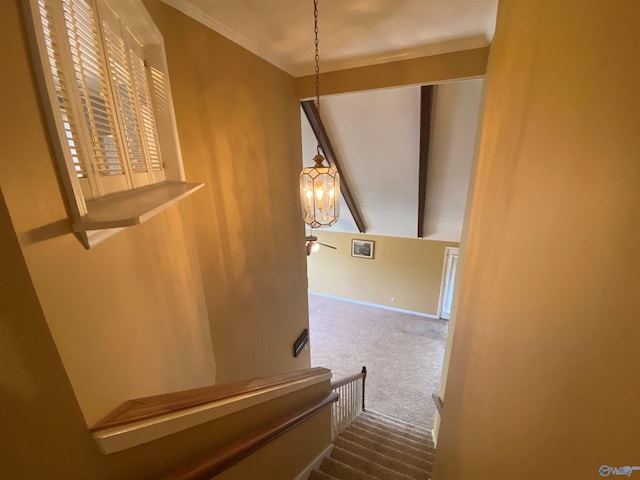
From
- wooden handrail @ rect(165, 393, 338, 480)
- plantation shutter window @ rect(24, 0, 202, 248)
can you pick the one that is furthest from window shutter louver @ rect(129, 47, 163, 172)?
wooden handrail @ rect(165, 393, 338, 480)

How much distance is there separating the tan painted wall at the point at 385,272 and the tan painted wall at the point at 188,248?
12.8ft

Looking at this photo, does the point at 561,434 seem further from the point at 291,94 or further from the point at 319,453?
the point at 291,94

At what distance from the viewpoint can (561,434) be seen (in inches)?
30.0

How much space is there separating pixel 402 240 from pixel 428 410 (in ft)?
11.4

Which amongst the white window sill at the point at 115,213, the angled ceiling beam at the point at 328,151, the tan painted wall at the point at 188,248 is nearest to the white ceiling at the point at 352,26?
the tan painted wall at the point at 188,248

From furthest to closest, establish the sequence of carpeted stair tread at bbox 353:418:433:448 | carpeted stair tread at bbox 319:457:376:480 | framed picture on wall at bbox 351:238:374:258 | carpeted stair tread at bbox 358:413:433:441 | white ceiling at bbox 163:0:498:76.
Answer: framed picture on wall at bbox 351:238:374:258, carpeted stair tread at bbox 358:413:433:441, carpeted stair tread at bbox 353:418:433:448, carpeted stair tread at bbox 319:457:376:480, white ceiling at bbox 163:0:498:76

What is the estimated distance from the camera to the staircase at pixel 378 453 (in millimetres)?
2242

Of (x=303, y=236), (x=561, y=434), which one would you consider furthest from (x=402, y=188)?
(x=561, y=434)

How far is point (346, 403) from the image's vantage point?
331cm

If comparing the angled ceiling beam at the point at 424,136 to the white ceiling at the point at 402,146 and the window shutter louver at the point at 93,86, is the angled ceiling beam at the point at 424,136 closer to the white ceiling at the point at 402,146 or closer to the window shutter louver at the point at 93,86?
the white ceiling at the point at 402,146

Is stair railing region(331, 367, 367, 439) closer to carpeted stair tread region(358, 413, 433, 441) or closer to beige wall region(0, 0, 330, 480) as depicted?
carpeted stair tread region(358, 413, 433, 441)

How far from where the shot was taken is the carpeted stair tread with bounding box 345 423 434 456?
2900mm

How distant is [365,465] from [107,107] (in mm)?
2949

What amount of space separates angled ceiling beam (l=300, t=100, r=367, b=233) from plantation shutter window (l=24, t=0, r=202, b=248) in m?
1.13
